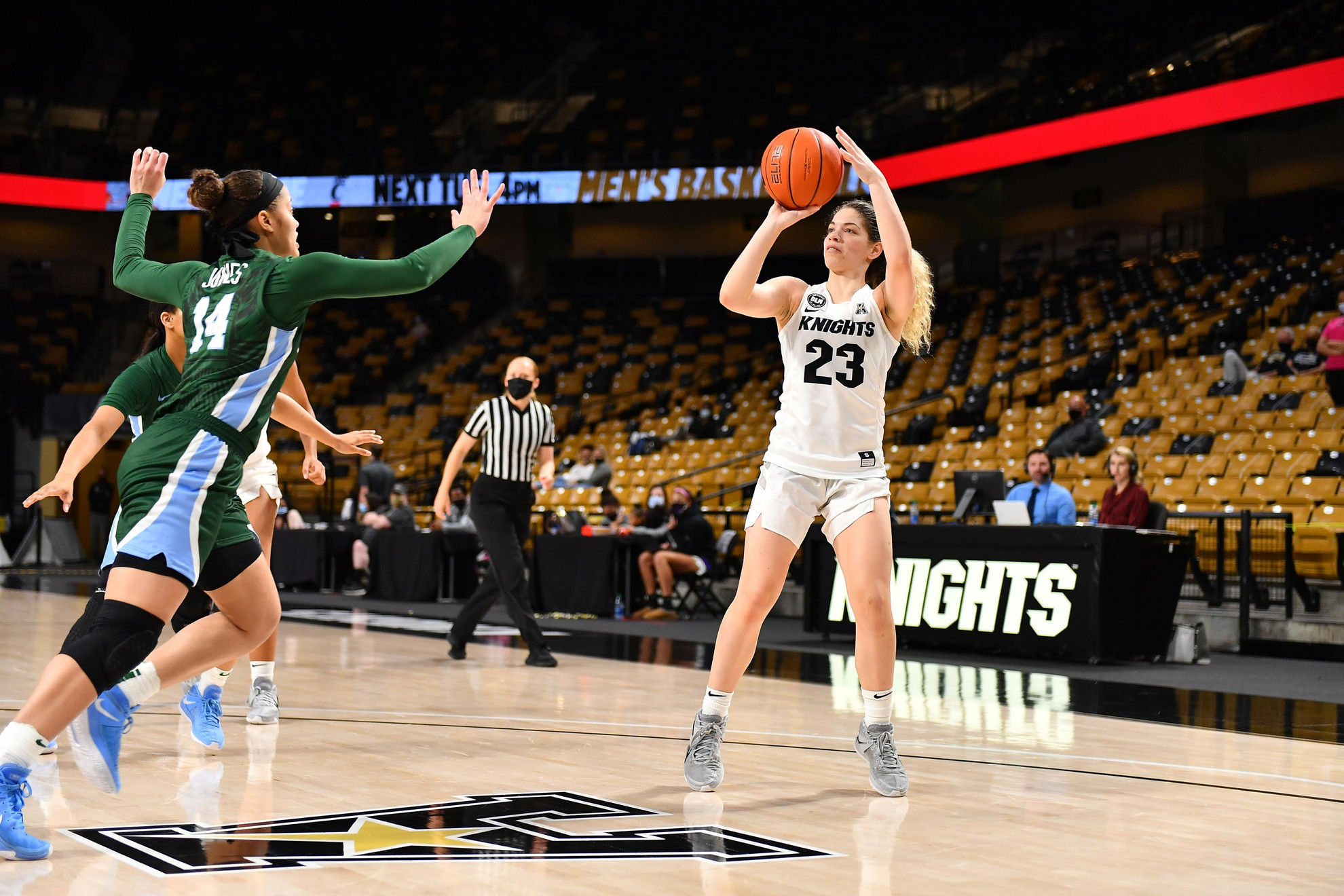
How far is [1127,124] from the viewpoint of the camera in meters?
20.0

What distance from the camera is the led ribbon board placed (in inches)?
749

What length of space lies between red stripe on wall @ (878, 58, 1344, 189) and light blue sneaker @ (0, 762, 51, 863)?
1771 cm

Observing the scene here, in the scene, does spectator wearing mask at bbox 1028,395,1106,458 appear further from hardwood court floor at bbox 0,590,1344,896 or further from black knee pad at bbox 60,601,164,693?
black knee pad at bbox 60,601,164,693

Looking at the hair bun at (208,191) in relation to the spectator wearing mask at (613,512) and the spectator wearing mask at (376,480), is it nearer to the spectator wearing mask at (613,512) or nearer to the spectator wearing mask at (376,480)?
the spectator wearing mask at (613,512)

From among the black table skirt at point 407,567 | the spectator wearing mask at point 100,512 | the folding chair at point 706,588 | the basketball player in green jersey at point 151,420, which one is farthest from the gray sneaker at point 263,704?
the spectator wearing mask at point 100,512

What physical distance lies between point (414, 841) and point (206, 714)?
160 centimetres

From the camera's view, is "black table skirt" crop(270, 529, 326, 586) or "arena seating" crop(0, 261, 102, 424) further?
"arena seating" crop(0, 261, 102, 424)

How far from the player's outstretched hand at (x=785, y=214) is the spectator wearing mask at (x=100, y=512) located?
20003 millimetres

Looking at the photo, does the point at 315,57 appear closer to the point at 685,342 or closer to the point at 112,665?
the point at 685,342

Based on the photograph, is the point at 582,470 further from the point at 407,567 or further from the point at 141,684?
the point at 141,684

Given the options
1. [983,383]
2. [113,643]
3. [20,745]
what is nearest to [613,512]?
[983,383]

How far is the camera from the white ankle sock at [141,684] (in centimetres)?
353

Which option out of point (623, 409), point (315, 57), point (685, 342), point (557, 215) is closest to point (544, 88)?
point (557, 215)

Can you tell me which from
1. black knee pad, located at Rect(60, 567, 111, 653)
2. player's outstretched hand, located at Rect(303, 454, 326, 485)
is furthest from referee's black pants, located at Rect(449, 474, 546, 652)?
black knee pad, located at Rect(60, 567, 111, 653)
